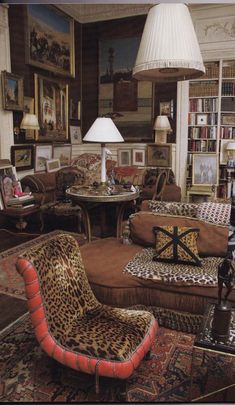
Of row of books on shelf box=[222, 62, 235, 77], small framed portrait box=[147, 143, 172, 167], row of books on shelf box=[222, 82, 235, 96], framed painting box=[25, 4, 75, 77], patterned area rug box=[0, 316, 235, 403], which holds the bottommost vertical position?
patterned area rug box=[0, 316, 235, 403]

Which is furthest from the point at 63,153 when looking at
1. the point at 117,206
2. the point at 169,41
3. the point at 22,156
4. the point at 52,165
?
the point at 169,41

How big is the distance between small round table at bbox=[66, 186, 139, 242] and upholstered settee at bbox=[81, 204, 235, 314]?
528 millimetres

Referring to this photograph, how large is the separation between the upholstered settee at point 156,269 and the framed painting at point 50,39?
3.65 m

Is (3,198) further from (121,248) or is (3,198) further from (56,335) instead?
(56,335)

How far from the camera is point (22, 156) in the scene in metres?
5.10

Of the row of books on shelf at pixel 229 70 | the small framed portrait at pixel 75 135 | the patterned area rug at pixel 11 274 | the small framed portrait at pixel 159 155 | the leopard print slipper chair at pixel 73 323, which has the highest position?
the row of books on shelf at pixel 229 70

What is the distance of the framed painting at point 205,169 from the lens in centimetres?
597

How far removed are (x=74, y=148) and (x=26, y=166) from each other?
4.26ft

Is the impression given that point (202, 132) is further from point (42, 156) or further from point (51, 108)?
point (42, 156)

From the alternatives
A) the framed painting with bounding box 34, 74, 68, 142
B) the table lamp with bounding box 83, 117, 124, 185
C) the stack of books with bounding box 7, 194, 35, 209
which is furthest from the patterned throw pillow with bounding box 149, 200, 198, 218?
the framed painting with bounding box 34, 74, 68, 142

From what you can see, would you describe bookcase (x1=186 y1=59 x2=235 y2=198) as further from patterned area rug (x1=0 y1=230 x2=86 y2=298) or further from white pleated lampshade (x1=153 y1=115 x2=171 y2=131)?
patterned area rug (x1=0 y1=230 x2=86 y2=298)

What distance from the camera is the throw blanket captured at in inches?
83.4

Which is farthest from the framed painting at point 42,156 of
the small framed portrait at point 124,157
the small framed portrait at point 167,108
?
the small framed portrait at point 167,108

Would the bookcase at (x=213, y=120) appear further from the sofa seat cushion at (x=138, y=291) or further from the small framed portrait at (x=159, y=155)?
the sofa seat cushion at (x=138, y=291)
